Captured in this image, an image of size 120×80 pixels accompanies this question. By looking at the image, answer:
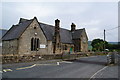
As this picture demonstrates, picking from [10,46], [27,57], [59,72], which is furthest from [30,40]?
[59,72]

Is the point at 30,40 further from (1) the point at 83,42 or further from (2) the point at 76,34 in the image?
(1) the point at 83,42

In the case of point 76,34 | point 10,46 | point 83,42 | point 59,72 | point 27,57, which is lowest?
point 59,72

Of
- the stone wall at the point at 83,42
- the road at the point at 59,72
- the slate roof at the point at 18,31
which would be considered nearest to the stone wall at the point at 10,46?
the slate roof at the point at 18,31

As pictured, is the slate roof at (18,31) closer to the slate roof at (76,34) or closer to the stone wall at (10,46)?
the stone wall at (10,46)

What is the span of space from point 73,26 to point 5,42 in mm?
30169

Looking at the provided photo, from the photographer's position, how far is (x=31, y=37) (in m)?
24.9

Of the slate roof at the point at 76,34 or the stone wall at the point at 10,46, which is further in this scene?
the slate roof at the point at 76,34

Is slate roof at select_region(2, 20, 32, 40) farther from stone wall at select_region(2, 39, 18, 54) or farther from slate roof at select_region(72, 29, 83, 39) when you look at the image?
slate roof at select_region(72, 29, 83, 39)

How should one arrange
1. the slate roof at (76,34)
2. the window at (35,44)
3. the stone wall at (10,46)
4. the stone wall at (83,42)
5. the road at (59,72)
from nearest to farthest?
the road at (59,72), the stone wall at (10,46), the window at (35,44), the stone wall at (83,42), the slate roof at (76,34)

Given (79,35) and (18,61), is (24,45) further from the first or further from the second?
(79,35)

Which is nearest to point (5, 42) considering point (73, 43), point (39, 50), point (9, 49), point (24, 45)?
point (9, 49)

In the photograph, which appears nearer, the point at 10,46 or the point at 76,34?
the point at 10,46

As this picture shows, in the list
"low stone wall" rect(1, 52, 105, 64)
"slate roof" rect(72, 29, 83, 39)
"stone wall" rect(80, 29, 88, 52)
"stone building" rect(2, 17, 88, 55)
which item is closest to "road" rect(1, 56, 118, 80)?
"low stone wall" rect(1, 52, 105, 64)

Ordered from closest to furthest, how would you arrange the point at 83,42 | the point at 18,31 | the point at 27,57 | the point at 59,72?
the point at 59,72 < the point at 27,57 < the point at 18,31 < the point at 83,42
